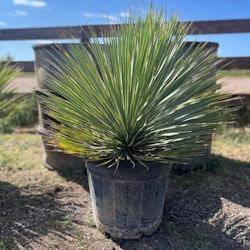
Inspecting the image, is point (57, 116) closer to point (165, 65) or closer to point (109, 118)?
point (109, 118)

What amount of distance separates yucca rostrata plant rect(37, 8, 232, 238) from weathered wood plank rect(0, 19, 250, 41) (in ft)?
6.93

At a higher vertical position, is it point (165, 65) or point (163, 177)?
point (165, 65)

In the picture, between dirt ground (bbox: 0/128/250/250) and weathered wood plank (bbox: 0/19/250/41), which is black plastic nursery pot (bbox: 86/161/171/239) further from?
weathered wood plank (bbox: 0/19/250/41)

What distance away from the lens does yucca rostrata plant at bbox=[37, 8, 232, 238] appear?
1798 mm

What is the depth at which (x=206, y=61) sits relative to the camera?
1.98 metres

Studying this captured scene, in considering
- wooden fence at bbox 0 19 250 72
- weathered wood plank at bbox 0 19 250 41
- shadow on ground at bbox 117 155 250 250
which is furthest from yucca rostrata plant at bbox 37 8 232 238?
wooden fence at bbox 0 19 250 72

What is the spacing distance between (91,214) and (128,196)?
520 mm

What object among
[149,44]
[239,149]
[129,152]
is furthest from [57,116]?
[239,149]

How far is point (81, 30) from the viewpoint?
4.46 m

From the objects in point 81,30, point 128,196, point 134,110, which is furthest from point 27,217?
point 81,30

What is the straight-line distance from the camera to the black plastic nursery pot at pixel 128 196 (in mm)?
1859

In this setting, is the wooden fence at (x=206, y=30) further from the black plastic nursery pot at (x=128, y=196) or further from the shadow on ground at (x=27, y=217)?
the black plastic nursery pot at (x=128, y=196)

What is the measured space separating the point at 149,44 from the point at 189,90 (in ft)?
1.21

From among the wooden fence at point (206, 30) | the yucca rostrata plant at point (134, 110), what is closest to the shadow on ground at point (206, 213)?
the yucca rostrata plant at point (134, 110)
